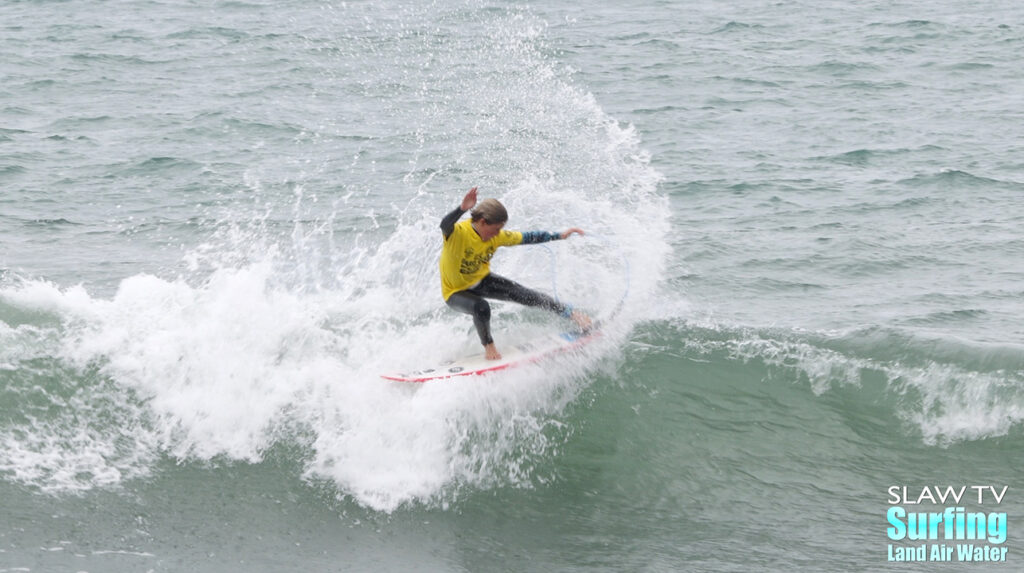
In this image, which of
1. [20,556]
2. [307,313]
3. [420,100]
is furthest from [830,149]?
[20,556]

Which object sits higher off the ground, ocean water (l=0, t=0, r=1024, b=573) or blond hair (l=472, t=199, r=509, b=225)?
blond hair (l=472, t=199, r=509, b=225)

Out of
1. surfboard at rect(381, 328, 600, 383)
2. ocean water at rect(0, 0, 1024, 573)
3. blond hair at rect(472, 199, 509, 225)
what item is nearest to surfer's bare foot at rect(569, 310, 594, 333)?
Answer: surfboard at rect(381, 328, 600, 383)

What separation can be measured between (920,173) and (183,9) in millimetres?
20768

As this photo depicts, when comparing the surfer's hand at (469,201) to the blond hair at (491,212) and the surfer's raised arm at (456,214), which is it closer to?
the surfer's raised arm at (456,214)

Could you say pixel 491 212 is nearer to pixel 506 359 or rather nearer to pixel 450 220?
pixel 450 220

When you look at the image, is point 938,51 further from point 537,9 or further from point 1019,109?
point 537,9

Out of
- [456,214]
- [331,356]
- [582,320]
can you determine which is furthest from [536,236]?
[331,356]

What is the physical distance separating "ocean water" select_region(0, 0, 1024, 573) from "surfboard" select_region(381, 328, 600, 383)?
0.13 m

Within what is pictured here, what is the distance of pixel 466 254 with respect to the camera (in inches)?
348

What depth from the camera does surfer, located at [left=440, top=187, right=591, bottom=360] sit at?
851cm

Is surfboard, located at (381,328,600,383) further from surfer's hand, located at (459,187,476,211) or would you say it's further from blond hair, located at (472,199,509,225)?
surfer's hand, located at (459,187,476,211)

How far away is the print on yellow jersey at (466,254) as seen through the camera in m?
8.76

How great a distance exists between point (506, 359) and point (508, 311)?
7.21ft

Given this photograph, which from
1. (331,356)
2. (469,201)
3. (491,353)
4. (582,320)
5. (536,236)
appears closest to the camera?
(469,201)
